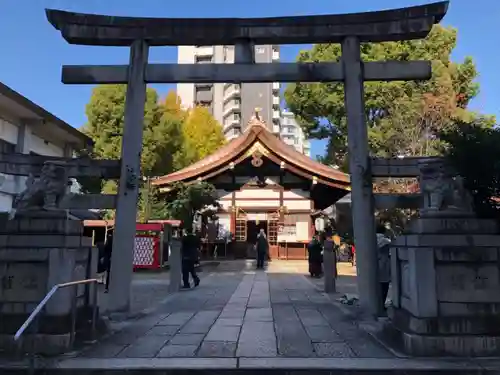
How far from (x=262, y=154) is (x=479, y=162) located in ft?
56.3

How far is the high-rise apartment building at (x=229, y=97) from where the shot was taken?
63.0 meters

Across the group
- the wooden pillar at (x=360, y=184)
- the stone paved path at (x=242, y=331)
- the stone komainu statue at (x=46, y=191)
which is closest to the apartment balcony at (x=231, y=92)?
the stone paved path at (x=242, y=331)

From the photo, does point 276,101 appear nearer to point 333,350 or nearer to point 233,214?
point 233,214

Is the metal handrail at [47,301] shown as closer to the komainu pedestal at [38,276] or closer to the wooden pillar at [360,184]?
the komainu pedestal at [38,276]

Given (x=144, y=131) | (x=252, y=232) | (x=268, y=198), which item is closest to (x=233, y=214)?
(x=252, y=232)

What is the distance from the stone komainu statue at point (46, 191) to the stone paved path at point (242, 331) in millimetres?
2062

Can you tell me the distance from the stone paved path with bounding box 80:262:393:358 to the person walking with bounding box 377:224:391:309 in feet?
3.04

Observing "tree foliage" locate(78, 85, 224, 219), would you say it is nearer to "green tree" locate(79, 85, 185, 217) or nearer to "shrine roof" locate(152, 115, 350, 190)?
"green tree" locate(79, 85, 185, 217)

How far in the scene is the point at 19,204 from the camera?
20.5 feet

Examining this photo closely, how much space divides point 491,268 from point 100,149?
25761 mm

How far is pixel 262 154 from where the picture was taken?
2284 centimetres

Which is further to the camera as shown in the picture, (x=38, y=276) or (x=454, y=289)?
(x=38, y=276)

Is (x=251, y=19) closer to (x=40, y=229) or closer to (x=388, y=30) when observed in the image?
(x=388, y=30)

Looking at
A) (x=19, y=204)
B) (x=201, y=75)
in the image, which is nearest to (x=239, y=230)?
(x=201, y=75)
